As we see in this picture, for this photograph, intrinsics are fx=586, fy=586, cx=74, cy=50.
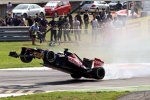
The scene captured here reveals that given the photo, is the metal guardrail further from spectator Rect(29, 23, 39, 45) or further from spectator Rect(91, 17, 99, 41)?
spectator Rect(91, 17, 99, 41)

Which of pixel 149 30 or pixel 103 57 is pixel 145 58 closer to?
pixel 103 57

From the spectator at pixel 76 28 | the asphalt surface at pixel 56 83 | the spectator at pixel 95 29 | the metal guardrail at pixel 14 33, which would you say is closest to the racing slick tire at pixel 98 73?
the asphalt surface at pixel 56 83

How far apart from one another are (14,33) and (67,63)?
68.0ft

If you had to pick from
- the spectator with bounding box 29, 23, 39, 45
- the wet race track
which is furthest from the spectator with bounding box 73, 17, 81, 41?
A: the wet race track

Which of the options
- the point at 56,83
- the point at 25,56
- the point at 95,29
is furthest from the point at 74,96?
the point at 95,29

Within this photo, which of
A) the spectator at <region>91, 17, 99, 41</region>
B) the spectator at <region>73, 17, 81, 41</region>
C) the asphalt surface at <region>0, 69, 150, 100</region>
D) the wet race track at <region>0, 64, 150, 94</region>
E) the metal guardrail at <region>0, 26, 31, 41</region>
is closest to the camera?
Answer: the asphalt surface at <region>0, 69, 150, 100</region>

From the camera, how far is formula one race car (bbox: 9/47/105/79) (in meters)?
18.5

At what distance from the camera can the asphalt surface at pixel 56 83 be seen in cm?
1756

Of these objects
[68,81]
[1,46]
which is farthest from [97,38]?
[68,81]

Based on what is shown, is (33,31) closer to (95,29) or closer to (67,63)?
(95,29)

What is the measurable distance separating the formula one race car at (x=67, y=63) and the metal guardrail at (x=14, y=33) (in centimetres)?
1946

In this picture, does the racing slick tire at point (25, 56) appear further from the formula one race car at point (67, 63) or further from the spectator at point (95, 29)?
the spectator at point (95, 29)

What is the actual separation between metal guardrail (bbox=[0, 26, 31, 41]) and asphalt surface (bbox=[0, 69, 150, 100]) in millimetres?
16631

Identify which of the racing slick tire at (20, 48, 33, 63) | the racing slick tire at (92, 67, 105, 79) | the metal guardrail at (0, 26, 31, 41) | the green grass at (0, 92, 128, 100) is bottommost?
the metal guardrail at (0, 26, 31, 41)
